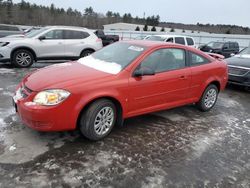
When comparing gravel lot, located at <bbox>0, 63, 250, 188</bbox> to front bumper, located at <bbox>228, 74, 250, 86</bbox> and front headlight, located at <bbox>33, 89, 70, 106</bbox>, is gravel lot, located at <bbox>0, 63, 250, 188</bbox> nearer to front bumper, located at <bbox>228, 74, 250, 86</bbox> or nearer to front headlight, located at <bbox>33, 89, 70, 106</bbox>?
front headlight, located at <bbox>33, 89, 70, 106</bbox>

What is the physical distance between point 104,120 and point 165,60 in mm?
1669

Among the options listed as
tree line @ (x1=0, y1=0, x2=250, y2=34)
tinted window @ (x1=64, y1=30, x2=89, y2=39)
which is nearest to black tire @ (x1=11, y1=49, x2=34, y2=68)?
tinted window @ (x1=64, y1=30, x2=89, y2=39)

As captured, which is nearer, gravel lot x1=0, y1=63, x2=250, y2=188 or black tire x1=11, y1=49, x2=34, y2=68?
gravel lot x1=0, y1=63, x2=250, y2=188

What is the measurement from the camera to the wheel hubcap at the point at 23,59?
9.24 metres

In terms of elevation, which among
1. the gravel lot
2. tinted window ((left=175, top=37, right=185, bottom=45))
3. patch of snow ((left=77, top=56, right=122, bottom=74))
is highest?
tinted window ((left=175, top=37, right=185, bottom=45))

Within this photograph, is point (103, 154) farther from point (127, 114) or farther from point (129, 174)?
point (127, 114)

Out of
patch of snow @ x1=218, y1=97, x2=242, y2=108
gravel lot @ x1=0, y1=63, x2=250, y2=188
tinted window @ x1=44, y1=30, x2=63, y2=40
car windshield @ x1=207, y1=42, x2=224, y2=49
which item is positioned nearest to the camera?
gravel lot @ x1=0, y1=63, x2=250, y2=188

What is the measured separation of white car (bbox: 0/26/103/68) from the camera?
9.09m

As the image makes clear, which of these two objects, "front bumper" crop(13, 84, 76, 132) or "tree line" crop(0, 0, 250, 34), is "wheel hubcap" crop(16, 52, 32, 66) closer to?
"front bumper" crop(13, 84, 76, 132)

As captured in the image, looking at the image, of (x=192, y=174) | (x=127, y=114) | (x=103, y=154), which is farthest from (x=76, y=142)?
(x=192, y=174)

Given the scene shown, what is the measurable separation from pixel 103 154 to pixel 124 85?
1.10 m

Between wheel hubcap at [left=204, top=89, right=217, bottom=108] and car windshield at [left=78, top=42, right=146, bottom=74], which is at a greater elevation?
car windshield at [left=78, top=42, right=146, bottom=74]

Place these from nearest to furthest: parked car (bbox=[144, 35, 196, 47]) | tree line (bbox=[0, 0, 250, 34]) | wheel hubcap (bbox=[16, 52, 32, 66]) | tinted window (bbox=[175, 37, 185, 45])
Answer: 1. wheel hubcap (bbox=[16, 52, 32, 66])
2. parked car (bbox=[144, 35, 196, 47])
3. tinted window (bbox=[175, 37, 185, 45])
4. tree line (bbox=[0, 0, 250, 34])

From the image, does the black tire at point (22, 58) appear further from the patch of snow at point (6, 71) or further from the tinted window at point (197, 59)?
the tinted window at point (197, 59)
